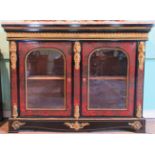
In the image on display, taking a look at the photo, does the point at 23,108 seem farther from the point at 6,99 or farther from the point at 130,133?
the point at 130,133

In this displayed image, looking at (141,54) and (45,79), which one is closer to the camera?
(141,54)

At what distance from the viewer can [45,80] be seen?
2.21 m

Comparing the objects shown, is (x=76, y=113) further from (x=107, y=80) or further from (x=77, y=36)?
(x=77, y=36)

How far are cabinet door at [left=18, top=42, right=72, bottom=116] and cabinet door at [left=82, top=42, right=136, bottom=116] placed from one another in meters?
0.17

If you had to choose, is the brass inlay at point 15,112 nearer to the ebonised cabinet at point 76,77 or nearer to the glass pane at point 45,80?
the ebonised cabinet at point 76,77

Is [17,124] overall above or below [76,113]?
below

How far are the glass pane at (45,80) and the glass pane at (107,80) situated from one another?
→ 27 cm

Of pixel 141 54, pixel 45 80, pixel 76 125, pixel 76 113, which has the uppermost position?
pixel 141 54

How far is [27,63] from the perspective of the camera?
215 cm

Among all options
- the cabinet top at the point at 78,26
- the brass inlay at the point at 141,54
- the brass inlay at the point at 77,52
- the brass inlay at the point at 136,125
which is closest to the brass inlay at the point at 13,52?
the cabinet top at the point at 78,26

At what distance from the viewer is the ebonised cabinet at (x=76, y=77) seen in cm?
208

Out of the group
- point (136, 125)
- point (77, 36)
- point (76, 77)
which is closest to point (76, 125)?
point (76, 77)

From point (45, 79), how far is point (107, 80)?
0.57 m

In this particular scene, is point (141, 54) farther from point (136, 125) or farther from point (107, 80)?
point (136, 125)
